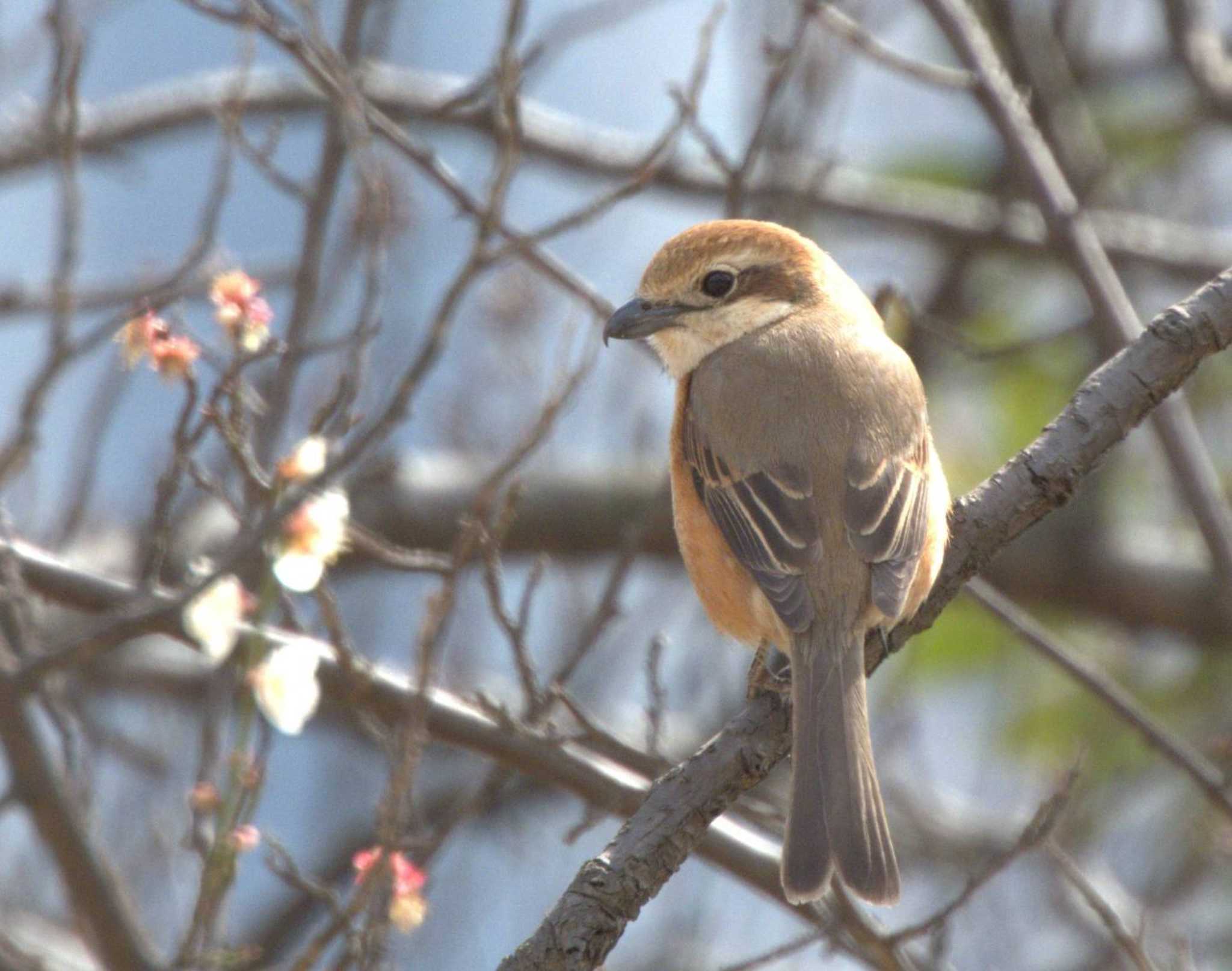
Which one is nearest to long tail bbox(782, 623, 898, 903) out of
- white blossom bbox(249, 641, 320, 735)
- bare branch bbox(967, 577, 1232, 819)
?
bare branch bbox(967, 577, 1232, 819)

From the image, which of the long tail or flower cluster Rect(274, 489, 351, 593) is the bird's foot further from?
flower cluster Rect(274, 489, 351, 593)

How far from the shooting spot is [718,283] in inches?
193

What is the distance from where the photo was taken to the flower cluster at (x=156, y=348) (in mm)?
3242

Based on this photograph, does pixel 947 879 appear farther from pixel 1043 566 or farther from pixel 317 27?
pixel 317 27

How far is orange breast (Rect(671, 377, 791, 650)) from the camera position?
161 inches

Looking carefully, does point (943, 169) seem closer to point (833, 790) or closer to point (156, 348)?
point (833, 790)

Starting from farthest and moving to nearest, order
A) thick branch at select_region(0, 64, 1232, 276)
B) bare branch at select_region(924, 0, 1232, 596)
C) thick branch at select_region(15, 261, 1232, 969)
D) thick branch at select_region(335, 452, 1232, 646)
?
thick branch at select_region(335, 452, 1232, 646) → thick branch at select_region(0, 64, 1232, 276) → bare branch at select_region(924, 0, 1232, 596) → thick branch at select_region(15, 261, 1232, 969)

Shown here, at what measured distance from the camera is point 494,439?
7.51 metres

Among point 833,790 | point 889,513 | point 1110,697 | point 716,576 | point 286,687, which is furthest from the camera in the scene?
point 716,576

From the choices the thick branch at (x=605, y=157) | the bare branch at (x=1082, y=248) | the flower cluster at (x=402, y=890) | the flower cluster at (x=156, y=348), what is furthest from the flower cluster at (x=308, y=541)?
the thick branch at (x=605, y=157)

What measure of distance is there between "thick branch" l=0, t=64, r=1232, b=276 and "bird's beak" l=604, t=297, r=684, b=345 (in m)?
1.51

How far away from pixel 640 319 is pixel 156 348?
1850mm

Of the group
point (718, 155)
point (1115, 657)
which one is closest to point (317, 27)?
point (718, 155)

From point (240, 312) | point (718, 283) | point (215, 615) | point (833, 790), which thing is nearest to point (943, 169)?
point (718, 283)
